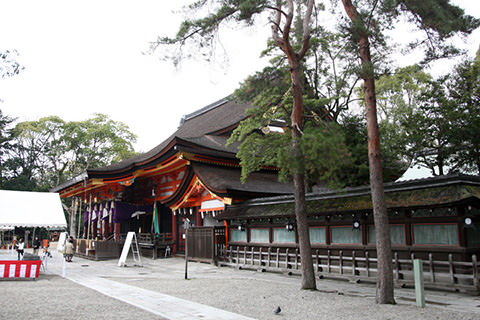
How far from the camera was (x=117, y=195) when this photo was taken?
83.1 ft

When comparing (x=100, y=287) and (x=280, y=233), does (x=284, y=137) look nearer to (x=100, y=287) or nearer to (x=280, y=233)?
(x=280, y=233)

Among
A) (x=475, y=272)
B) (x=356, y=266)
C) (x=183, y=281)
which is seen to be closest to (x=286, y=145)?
(x=356, y=266)

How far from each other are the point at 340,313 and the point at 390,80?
2563 cm

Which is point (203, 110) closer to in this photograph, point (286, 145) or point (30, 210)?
point (30, 210)

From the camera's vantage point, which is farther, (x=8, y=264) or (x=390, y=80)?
(x=390, y=80)

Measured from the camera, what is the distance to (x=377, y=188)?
27.8 ft

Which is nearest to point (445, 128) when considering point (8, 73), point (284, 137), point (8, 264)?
point (284, 137)

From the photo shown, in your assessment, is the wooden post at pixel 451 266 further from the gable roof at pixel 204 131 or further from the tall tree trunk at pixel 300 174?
the gable roof at pixel 204 131

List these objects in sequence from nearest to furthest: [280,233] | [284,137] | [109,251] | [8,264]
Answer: [284,137], [8,264], [280,233], [109,251]

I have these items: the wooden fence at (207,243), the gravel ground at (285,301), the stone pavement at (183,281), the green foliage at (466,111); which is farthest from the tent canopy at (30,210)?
the green foliage at (466,111)

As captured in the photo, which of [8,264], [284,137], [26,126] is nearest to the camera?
[284,137]

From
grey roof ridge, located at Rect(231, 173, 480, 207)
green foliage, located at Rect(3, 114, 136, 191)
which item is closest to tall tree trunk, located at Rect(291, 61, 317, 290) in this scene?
grey roof ridge, located at Rect(231, 173, 480, 207)

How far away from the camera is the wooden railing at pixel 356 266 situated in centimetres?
941

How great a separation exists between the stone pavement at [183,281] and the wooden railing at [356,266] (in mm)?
274
